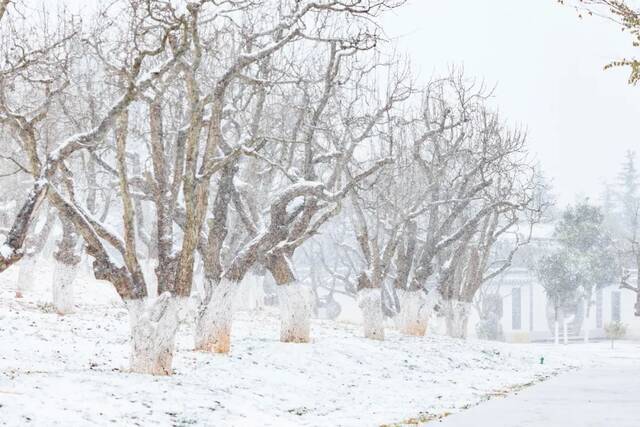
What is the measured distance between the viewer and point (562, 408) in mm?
15281

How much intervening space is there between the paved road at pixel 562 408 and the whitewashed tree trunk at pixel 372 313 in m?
7.06

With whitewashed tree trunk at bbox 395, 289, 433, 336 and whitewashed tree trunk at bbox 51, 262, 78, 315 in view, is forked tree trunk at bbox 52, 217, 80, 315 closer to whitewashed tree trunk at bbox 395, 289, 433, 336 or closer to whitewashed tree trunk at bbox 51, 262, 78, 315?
whitewashed tree trunk at bbox 51, 262, 78, 315

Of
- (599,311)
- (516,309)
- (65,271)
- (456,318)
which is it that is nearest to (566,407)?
(65,271)

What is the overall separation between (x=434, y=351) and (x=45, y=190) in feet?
51.5

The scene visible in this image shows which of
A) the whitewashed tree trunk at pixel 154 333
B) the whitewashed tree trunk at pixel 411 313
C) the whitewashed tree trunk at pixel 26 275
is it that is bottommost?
the whitewashed tree trunk at pixel 154 333

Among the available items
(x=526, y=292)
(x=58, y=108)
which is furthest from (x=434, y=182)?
(x=526, y=292)

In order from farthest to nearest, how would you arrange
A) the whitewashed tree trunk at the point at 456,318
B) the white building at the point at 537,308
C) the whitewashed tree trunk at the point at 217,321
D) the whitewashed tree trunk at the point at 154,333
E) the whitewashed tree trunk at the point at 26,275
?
1. the white building at the point at 537,308
2. the whitewashed tree trunk at the point at 456,318
3. the whitewashed tree trunk at the point at 26,275
4. the whitewashed tree trunk at the point at 217,321
5. the whitewashed tree trunk at the point at 154,333

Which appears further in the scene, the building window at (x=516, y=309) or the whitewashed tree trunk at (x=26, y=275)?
the building window at (x=516, y=309)

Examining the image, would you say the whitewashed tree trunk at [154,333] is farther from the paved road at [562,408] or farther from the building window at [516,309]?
the building window at [516,309]

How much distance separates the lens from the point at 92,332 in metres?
23.0

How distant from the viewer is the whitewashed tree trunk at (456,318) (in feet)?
118

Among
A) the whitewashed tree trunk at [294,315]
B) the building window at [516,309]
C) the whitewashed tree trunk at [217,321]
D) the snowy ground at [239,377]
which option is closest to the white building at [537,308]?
the building window at [516,309]

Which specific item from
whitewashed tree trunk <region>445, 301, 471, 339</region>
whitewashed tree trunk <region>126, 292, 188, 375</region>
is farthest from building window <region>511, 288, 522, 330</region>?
whitewashed tree trunk <region>126, 292, 188, 375</region>

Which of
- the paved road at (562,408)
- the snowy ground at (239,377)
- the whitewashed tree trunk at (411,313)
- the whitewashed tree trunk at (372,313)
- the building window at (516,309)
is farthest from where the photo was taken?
the building window at (516,309)
